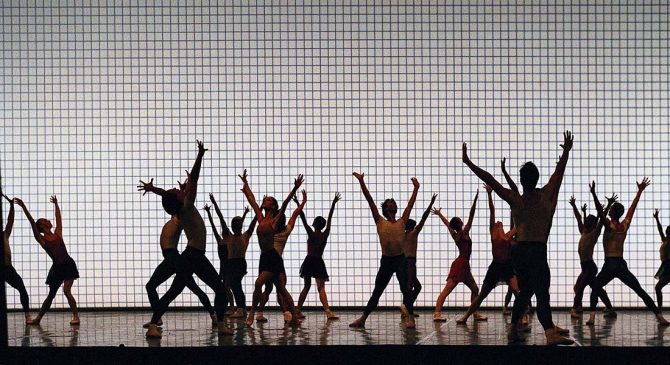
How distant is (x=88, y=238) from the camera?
15.6m

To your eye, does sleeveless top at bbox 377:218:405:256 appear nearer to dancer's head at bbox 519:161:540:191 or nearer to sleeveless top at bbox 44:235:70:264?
dancer's head at bbox 519:161:540:191

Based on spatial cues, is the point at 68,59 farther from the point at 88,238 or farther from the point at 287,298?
the point at 287,298

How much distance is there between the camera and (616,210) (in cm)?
1240

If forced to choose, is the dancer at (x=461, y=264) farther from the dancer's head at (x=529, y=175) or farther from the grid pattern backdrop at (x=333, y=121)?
the dancer's head at (x=529, y=175)

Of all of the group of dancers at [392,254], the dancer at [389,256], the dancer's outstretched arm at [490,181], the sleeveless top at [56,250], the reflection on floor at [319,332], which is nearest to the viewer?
the dancer's outstretched arm at [490,181]

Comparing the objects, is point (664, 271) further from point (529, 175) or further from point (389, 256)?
point (529, 175)

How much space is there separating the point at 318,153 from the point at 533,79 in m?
3.39

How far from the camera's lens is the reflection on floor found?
9.78 meters

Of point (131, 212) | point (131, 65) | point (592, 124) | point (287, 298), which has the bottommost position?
point (287, 298)

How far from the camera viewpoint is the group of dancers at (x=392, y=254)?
29.5ft

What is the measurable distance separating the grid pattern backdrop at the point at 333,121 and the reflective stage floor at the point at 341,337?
1125 mm

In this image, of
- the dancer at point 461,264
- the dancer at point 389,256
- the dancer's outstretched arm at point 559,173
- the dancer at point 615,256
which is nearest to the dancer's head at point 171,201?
the dancer at point 389,256

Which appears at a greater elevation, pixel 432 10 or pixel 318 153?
pixel 432 10

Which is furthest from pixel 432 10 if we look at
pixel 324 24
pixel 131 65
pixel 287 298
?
pixel 287 298
